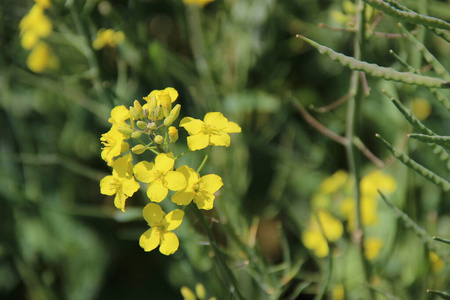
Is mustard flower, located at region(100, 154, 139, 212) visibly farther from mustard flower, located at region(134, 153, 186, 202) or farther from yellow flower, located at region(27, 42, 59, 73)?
yellow flower, located at region(27, 42, 59, 73)

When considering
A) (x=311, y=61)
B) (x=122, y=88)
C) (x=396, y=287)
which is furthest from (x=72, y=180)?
(x=396, y=287)

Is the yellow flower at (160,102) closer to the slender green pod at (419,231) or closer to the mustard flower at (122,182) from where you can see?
the mustard flower at (122,182)

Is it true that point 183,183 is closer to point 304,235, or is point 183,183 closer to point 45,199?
point 304,235

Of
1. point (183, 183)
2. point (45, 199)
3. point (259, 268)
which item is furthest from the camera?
point (45, 199)

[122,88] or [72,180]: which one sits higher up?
[122,88]

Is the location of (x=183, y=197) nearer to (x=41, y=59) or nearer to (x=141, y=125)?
(x=141, y=125)

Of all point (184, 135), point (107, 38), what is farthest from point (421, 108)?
point (107, 38)

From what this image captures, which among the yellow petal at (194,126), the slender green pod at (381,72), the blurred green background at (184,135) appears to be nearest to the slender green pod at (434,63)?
the slender green pod at (381,72)
